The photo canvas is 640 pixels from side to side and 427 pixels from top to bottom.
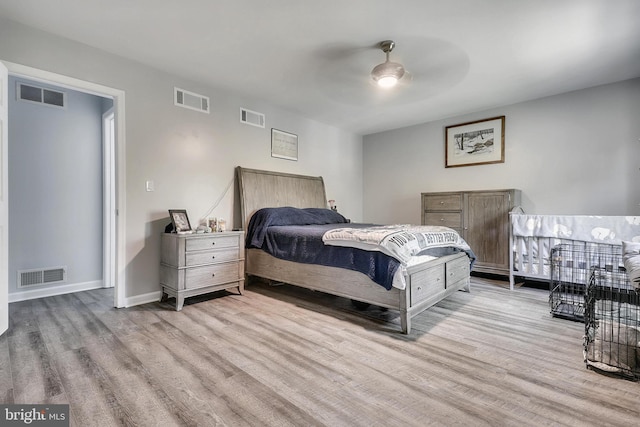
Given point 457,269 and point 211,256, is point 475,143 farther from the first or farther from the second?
point 211,256

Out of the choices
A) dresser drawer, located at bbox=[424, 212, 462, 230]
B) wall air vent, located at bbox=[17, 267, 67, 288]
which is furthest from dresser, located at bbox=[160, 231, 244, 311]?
dresser drawer, located at bbox=[424, 212, 462, 230]

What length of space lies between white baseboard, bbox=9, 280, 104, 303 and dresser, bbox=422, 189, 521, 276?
16.0 feet

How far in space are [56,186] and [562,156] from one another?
6439 mm

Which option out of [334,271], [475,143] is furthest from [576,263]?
[334,271]

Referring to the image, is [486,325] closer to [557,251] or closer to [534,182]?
[557,251]

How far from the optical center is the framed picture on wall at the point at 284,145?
4.55 meters

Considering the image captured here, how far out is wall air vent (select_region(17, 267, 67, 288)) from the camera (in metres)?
3.33

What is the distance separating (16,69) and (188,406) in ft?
10.0

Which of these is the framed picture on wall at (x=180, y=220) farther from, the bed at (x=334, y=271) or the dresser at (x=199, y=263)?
the bed at (x=334, y=271)

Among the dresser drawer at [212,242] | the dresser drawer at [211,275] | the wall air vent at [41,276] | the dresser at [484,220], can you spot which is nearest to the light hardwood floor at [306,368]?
the dresser drawer at [211,275]

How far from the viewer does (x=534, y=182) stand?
4.20m

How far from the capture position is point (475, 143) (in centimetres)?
470

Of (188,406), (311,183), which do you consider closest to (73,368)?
(188,406)

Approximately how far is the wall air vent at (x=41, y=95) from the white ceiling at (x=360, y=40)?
1.24m
